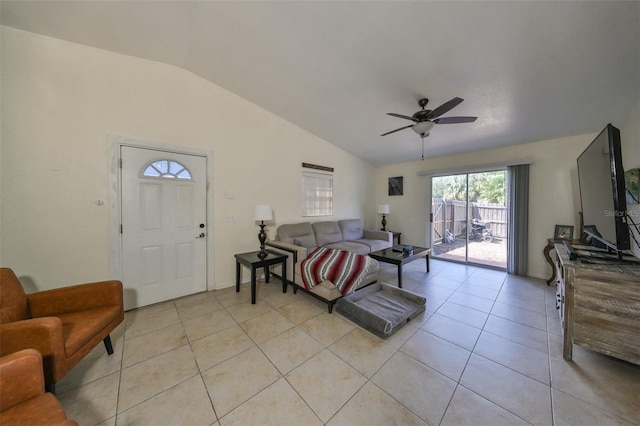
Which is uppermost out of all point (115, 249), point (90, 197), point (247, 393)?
point (90, 197)

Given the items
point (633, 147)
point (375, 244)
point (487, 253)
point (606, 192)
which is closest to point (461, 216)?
point (487, 253)

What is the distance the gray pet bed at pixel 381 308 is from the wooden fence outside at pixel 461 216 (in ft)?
9.23

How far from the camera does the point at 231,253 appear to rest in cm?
327

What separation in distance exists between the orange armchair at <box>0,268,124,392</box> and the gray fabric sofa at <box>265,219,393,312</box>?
1784mm

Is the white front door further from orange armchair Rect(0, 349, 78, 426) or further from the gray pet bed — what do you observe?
the gray pet bed

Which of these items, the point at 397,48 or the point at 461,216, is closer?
the point at 397,48

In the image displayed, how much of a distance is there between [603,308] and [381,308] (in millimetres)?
1689

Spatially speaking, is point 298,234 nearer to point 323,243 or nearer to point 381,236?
point 323,243

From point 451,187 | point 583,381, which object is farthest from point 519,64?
point 451,187

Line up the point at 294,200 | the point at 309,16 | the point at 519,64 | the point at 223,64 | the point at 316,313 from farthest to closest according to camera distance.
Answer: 1. the point at 294,200
2. the point at 223,64
3. the point at 316,313
4. the point at 519,64
5. the point at 309,16

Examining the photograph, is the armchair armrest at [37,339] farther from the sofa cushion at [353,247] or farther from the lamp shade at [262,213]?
the sofa cushion at [353,247]

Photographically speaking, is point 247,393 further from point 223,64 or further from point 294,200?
point 223,64

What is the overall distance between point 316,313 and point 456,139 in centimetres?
368

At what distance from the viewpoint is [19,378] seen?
3.06ft
